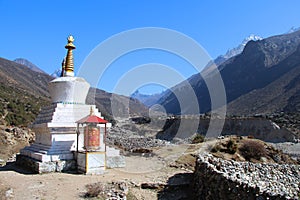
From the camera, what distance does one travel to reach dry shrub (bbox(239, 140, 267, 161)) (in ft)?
64.1

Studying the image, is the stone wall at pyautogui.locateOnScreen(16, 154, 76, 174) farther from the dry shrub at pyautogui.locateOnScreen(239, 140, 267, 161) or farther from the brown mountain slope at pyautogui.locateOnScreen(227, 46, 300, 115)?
the brown mountain slope at pyautogui.locateOnScreen(227, 46, 300, 115)

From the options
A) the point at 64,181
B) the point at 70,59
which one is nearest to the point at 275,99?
the point at 70,59

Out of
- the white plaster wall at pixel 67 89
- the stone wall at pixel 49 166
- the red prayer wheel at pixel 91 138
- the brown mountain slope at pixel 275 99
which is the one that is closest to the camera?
the stone wall at pixel 49 166

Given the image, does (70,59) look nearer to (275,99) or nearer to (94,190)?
(94,190)

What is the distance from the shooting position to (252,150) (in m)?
19.8

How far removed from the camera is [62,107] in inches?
517

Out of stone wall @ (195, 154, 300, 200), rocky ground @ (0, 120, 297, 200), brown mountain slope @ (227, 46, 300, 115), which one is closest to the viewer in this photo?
stone wall @ (195, 154, 300, 200)

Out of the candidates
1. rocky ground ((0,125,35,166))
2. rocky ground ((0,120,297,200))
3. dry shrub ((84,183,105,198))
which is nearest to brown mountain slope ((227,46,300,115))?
rocky ground ((0,125,35,166))

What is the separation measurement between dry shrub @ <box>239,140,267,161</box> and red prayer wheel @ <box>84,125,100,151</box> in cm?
1102

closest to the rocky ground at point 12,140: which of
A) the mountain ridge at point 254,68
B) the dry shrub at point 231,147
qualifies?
the dry shrub at point 231,147

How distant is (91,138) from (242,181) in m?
6.47

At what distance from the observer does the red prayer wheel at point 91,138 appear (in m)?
12.1

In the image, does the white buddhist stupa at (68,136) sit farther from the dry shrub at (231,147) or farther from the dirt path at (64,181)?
the dry shrub at (231,147)

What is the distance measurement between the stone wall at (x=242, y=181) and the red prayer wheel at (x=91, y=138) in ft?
13.6
